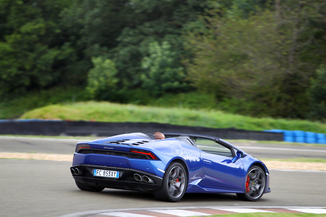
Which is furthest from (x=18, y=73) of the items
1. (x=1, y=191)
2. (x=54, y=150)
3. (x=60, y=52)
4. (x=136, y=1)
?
(x=1, y=191)

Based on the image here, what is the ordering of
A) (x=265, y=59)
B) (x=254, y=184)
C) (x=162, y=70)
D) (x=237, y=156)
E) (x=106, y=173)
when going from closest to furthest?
(x=106, y=173) < (x=237, y=156) < (x=254, y=184) < (x=265, y=59) < (x=162, y=70)

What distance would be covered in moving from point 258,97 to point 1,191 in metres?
31.8

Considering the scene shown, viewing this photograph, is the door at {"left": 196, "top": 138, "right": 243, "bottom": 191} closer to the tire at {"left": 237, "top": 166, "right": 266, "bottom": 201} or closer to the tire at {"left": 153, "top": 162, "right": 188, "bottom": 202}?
the tire at {"left": 237, "top": 166, "right": 266, "bottom": 201}

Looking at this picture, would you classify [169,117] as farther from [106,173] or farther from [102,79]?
[106,173]

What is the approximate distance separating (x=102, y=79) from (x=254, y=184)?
37862 mm

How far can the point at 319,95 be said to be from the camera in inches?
1254

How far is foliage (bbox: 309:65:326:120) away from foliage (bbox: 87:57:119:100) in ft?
65.8

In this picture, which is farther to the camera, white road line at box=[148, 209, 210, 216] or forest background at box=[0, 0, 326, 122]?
forest background at box=[0, 0, 326, 122]

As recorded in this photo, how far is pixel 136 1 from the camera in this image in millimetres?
45844

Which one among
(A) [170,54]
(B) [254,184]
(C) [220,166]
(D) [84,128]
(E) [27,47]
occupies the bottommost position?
(B) [254,184]

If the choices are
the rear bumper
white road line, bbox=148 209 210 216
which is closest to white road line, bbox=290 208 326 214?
white road line, bbox=148 209 210 216

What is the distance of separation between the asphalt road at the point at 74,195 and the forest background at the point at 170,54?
73.3 ft

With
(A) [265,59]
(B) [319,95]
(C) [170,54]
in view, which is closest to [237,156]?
(A) [265,59]

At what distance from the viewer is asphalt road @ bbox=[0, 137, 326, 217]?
5768 mm
